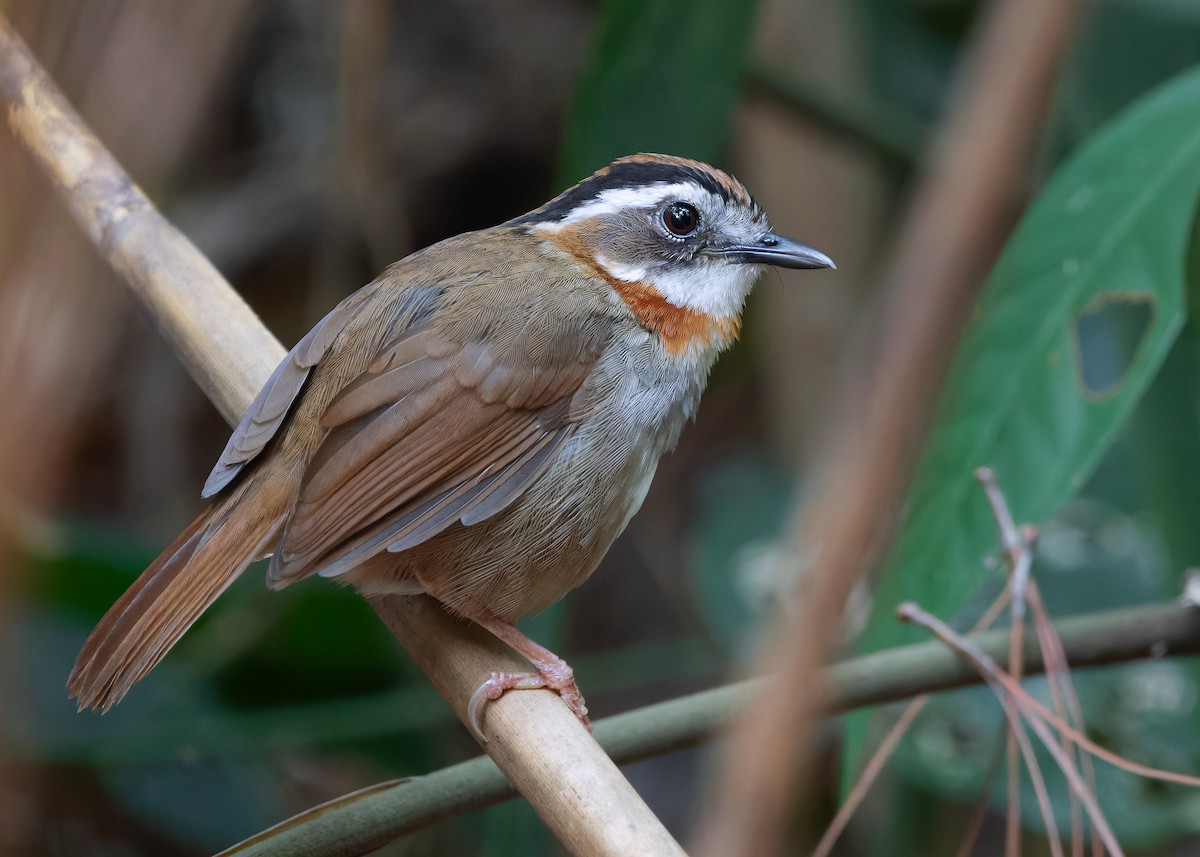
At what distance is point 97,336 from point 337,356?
1349mm

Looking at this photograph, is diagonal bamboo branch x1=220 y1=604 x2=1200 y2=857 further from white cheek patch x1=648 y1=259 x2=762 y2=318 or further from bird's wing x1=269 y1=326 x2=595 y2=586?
white cheek patch x1=648 y1=259 x2=762 y2=318

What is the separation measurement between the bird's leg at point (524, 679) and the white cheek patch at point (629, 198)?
89 cm

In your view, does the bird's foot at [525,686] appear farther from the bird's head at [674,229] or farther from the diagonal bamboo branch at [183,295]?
the bird's head at [674,229]

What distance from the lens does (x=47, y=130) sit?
241cm

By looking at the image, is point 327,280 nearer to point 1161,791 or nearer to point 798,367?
point 798,367

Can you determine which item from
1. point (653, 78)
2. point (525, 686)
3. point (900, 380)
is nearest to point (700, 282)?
point (653, 78)

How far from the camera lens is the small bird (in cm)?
219

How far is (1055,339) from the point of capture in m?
2.48

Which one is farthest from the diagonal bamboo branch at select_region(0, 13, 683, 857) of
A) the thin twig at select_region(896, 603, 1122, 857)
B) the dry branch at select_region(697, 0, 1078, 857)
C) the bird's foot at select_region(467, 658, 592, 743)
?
the dry branch at select_region(697, 0, 1078, 857)

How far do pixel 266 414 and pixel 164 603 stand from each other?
0.39 metres

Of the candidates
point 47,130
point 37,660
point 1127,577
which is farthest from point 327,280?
point 1127,577

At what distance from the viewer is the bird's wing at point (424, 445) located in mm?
2199

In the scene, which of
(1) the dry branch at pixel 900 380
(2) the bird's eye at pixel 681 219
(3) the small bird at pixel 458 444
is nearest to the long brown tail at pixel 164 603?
(3) the small bird at pixel 458 444

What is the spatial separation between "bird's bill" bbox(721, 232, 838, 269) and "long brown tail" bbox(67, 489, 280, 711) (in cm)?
116
